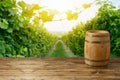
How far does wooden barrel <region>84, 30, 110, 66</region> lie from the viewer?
6.04 ft

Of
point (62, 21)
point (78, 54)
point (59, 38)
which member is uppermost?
point (62, 21)

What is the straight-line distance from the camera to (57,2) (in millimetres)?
2879

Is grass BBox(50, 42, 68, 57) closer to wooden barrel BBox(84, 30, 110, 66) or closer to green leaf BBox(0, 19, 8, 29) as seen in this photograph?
green leaf BBox(0, 19, 8, 29)

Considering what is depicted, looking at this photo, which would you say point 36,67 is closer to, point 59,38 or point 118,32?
point 59,38

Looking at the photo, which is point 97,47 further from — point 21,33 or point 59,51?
point 21,33

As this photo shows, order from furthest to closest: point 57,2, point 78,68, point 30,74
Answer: point 57,2 < point 78,68 < point 30,74

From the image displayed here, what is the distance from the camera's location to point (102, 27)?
293cm

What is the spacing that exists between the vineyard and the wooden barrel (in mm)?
1032

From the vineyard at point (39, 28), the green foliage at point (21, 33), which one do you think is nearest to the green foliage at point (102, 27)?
the vineyard at point (39, 28)

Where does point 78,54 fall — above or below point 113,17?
below

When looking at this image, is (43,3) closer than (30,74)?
No

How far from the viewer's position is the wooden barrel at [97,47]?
1841 mm

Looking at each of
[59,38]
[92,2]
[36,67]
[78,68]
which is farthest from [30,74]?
[92,2]

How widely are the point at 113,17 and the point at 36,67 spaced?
1.34 m
